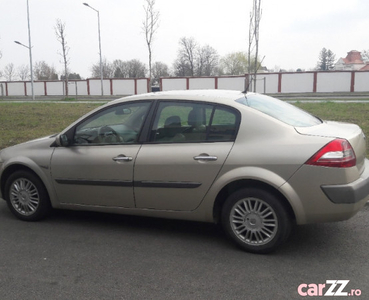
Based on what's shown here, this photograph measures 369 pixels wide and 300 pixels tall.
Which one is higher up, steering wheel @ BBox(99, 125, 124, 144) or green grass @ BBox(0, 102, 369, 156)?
steering wheel @ BBox(99, 125, 124, 144)

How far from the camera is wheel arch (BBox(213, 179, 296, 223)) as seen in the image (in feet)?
12.6

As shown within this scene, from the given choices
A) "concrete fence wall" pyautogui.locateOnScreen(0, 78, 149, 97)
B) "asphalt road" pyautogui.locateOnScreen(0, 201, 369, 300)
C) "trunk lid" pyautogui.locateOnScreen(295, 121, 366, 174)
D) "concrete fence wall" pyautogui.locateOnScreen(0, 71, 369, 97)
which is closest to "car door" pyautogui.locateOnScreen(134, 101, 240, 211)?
"asphalt road" pyautogui.locateOnScreen(0, 201, 369, 300)

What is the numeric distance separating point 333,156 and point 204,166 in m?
1.20

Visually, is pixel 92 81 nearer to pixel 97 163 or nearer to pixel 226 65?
pixel 226 65

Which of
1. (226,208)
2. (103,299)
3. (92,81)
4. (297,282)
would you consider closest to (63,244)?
(103,299)

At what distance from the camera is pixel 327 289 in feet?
10.8

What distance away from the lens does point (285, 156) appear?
3764 millimetres

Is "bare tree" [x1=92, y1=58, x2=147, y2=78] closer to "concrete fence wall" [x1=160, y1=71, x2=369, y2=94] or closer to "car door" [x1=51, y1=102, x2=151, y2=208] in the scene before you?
"concrete fence wall" [x1=160, y1=71, x2=369, y2=94]

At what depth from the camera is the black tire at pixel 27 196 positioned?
4.96 meters

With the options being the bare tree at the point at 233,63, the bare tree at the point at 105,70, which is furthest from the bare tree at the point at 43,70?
the bare tree at the point at 233,63

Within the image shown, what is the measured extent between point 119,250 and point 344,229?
2468 millimetres

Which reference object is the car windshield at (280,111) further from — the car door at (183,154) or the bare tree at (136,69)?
the bare tree at (136,69)

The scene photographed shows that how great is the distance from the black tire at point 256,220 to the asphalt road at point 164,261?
0.13 meters

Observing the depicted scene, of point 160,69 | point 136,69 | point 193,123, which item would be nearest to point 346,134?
point 193,123
